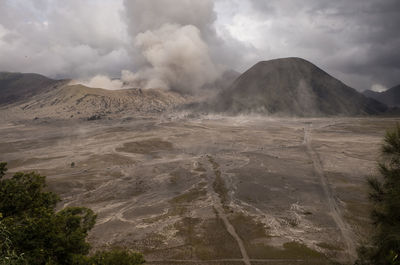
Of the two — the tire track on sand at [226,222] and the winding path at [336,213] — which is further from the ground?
the winding path at [336,213]

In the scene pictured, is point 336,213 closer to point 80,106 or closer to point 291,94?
point 291,94

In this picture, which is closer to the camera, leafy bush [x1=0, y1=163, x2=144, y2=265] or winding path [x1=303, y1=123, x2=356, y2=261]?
leafy bush [x1=0, y1=163, x2=144, y2=265]

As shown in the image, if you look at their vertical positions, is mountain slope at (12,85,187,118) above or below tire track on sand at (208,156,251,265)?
above

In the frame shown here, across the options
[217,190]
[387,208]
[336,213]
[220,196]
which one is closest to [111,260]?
[387,208]

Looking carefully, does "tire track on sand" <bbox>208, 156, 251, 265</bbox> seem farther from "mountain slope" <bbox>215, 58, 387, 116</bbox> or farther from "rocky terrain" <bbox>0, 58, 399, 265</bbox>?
"mountain slope" <bbox>215, 58, 387, 116</bbox>

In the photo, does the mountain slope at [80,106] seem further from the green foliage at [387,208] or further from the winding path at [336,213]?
the green foliage at [387,208]

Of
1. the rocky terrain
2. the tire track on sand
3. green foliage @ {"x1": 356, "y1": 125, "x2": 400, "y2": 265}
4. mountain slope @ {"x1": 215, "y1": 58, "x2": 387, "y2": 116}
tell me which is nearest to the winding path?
the rocky terrain

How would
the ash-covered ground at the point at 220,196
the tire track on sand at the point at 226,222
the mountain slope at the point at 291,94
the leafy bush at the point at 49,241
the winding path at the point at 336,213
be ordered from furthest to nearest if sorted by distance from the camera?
the mountain slope at the point at 291,94
the ash-covered ground at the point at 220,196
the winding path at the point at 336,213
the tire track on sand at the point at 226,222
the leafy bush at the point at 49,241

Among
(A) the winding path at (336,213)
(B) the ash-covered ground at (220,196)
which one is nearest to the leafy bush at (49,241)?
(B) the ash-covered ground at (220,196)
